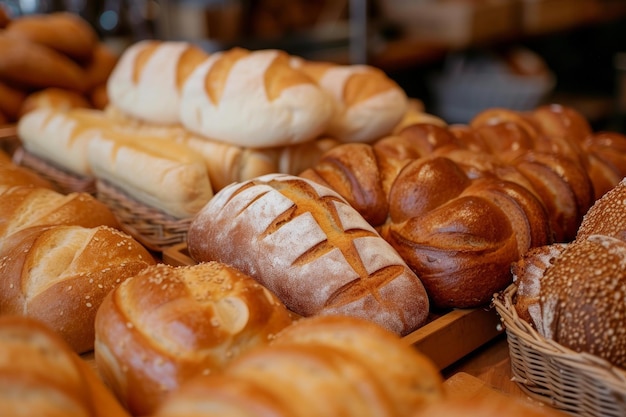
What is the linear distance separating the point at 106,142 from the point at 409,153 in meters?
1.16

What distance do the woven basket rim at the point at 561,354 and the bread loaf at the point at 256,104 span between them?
0.99 meters

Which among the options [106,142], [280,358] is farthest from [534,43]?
[280,358]

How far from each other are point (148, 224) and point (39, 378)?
1260 mm

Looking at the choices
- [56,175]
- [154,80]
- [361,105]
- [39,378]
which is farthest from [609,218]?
[56,175]

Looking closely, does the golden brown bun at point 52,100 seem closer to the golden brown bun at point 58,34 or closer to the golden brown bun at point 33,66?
the golden brown bun at point 33,66

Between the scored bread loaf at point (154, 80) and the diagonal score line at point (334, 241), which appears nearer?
the diagonal score line at point (334, 241)

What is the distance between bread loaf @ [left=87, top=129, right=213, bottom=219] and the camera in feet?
6.66

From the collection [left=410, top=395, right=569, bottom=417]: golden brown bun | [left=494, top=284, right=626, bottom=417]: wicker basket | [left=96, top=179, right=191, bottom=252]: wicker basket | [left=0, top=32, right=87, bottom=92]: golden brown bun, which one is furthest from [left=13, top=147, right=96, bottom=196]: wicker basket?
[left=410, top=395, right=569, bottom=417]: golden brown bun

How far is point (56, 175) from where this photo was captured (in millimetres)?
2531

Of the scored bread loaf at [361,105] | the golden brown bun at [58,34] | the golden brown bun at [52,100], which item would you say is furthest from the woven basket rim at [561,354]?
the golden brown bun at [58,34]

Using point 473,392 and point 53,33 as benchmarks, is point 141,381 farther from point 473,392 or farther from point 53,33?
point 53,33

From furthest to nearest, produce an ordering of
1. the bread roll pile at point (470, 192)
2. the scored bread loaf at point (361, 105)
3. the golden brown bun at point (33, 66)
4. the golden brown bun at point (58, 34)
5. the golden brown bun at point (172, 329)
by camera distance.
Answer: the golden brown bun at point (58, 34), the golden brown bun at point (33, 66), the scored bread loaf at point (361, 105), the bread roll pile at point (470, 192), the golden brown bun at point (172, 329)

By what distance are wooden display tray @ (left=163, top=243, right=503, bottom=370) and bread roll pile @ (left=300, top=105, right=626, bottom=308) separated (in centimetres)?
4

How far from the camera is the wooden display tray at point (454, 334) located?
1404 mm
